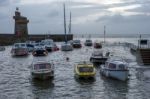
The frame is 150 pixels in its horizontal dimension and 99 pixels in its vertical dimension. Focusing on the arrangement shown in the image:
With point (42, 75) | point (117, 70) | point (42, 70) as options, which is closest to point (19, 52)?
point (42, 70)

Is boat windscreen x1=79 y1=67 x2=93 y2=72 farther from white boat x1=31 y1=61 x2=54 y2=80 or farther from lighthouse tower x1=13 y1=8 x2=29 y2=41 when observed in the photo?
lighthouse tower x1=13 y1=8 x2=29 y2=41

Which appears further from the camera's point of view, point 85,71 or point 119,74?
point 85,71

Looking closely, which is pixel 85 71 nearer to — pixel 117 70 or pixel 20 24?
pixel 117 70

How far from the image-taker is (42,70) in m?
43.8

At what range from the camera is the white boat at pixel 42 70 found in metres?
43.6

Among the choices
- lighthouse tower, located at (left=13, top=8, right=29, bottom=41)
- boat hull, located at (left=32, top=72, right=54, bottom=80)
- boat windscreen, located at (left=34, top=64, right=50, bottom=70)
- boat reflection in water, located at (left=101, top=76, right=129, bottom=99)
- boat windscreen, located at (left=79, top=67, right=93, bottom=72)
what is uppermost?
lighthouse tower, located at (left=13, top=8, right=29, bottom=41)

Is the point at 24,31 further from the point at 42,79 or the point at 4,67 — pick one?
the point at 42,79

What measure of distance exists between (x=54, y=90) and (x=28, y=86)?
375 cm

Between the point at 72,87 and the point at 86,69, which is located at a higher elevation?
the point at 86,69

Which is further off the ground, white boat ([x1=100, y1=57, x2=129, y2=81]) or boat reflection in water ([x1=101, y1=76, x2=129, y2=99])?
white boat ([x1=100, y1=57, x2=129, y2=81])

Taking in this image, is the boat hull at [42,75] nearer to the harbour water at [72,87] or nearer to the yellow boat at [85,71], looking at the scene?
the harbour water at [72,87]

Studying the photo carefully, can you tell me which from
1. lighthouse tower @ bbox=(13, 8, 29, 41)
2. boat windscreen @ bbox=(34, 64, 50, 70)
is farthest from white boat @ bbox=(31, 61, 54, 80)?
lighthouse tower @ bbox=(13, 8, 29, 41)

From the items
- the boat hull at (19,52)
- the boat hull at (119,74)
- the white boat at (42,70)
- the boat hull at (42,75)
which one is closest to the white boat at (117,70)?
the boat hull at (119,74)

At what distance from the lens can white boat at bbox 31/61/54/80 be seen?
43625 mm
